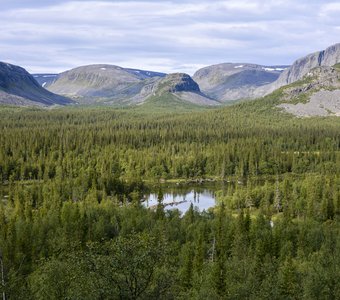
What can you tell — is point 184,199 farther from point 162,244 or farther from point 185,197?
point 162,244

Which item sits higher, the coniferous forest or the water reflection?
the coniferous forest

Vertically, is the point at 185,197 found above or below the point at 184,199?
below

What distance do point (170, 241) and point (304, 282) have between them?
116 ft

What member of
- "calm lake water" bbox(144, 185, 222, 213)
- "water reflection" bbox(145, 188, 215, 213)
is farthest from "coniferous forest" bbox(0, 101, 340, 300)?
"calm lake water" bbox(144, 185, 222, 213)

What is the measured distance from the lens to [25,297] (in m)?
44.9

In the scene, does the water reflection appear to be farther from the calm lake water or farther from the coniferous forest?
the coniferous forest

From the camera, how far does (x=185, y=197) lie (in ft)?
554

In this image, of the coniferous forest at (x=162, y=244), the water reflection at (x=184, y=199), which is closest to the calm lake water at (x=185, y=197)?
the water reflection at (x=184, y=199)

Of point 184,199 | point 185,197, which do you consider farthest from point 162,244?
point 185,197

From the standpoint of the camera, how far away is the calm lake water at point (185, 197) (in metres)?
153

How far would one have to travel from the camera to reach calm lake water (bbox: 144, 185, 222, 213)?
153 metres

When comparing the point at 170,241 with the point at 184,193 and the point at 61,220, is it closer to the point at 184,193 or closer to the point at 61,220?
the point at 61,220

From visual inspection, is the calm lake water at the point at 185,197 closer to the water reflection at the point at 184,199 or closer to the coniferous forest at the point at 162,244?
the water reflection at the point at 184,199

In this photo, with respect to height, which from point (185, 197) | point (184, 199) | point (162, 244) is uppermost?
point (162, 244)
